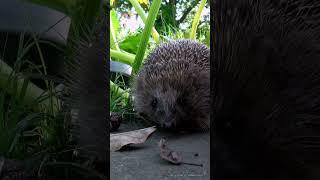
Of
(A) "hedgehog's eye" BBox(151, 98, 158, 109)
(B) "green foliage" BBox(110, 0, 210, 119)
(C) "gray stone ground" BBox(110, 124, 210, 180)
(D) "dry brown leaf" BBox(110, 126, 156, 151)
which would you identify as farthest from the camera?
(B) "green foliage" BBox(110, 0, 210, 119)

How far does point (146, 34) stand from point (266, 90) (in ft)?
3.70

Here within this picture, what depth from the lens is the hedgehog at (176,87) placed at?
124 centimetres

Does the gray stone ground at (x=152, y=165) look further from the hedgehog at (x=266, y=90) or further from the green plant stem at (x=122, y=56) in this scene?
the green plant stem at (x=122, y=56)

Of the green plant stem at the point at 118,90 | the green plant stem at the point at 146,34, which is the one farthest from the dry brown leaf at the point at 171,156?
the green plant stem at the point at 146,34

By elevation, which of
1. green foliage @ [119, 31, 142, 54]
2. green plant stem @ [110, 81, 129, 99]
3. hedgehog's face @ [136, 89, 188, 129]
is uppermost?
green foliage @ [119, 31, 142, 54]

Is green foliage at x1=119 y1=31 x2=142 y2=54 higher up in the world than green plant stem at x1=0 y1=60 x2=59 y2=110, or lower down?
higher up

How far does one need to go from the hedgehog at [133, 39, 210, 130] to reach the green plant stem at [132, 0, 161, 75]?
3.4 inches

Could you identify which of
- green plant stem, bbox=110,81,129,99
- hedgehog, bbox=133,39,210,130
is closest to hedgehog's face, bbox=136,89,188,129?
hedgehog, bbox=133,39,210,130

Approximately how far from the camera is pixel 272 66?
→ 495 mm

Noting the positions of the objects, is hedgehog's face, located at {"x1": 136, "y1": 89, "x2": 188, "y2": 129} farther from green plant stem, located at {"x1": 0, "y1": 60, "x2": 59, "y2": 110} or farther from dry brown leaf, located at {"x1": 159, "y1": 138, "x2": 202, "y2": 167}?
green plant stem, located at {"x1": 0, "y1": 60, "x2": 59, "y2": 110}

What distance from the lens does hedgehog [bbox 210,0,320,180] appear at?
1.60ft

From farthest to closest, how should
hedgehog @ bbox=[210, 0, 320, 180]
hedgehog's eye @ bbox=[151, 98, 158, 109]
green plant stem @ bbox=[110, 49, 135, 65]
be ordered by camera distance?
green plant stem @ bbox=[110, 49, 135, 65] → hedgehog's eye @ bbox=[151, 98, 158, 109] → hedgehog @ bbox=[210, 0, 320, 180]

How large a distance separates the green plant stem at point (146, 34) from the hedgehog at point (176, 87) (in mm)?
87

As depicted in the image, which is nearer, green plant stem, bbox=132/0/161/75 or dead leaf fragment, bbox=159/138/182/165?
dead leaf fragment, bbox=159/138/182/165
